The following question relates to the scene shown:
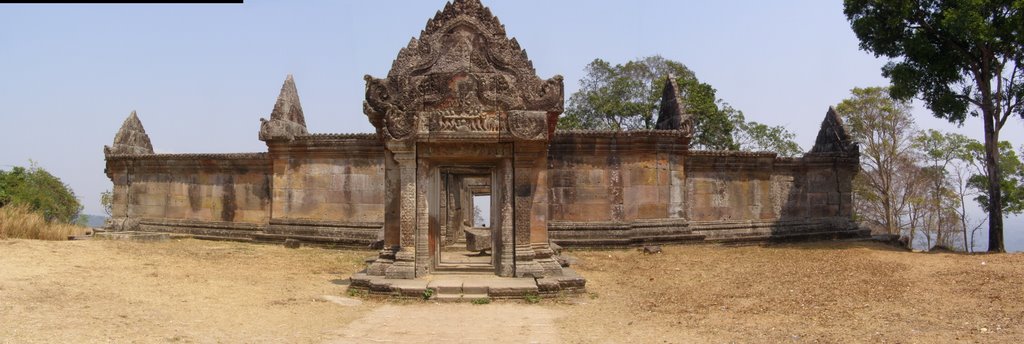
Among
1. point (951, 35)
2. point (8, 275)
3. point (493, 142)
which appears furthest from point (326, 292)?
point (951, 35)

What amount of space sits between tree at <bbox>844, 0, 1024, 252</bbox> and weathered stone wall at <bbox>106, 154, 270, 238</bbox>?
45.0 feet

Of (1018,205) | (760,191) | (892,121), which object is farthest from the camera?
(892,121)

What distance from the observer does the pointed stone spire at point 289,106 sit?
15859 millimetres

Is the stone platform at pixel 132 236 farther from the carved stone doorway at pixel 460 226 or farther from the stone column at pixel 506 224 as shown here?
the stone column at pixel 506 224

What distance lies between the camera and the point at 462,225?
19.4 m

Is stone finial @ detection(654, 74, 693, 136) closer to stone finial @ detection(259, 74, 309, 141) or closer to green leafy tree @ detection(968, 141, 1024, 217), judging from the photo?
stone finial @ detection(259, 74, 309, 141)

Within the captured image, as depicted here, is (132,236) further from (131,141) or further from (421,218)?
(421,218)

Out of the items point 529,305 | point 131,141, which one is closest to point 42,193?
point 131,141

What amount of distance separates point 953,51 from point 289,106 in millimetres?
14356

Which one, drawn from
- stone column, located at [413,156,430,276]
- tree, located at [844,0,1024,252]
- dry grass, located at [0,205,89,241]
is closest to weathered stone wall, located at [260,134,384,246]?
dry grass, located at [0,205,89,241]

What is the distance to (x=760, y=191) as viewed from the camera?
15.5 metres

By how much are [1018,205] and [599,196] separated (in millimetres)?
19689

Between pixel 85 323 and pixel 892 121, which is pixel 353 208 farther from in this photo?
pixel 892 121

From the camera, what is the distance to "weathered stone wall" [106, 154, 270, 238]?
15938 mm
